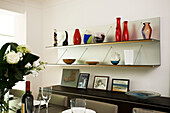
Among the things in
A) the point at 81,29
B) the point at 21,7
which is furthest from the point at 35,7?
the point at 81,29

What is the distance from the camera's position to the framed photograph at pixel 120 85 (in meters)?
2.66

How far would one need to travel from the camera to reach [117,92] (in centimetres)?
271

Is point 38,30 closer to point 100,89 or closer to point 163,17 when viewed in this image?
point 100,89

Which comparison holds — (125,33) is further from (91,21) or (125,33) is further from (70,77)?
(70,77)

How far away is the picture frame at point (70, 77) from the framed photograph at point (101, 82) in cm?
42

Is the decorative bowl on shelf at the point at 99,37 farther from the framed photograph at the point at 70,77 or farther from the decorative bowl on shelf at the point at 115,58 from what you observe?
the framed photograph at the point at 70,77

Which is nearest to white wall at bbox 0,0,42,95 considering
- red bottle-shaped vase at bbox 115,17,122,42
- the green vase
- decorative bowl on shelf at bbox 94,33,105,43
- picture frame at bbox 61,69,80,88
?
picture frame at bbox 61,69,80,88

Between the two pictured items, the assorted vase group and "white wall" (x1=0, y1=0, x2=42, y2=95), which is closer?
the assorted vase group

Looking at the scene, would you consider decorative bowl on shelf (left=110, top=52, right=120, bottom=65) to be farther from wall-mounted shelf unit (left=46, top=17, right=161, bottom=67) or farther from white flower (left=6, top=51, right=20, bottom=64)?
white flower (left=6, top=51, right=20, bottom=64)

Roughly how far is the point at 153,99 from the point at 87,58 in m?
1.35

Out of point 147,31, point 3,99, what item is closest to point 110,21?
point 147,31

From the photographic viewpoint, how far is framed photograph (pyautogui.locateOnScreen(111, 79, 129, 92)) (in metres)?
2.66

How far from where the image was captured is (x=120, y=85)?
2.73 m

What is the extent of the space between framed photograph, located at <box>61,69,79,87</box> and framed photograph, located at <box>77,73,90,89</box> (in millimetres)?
95
